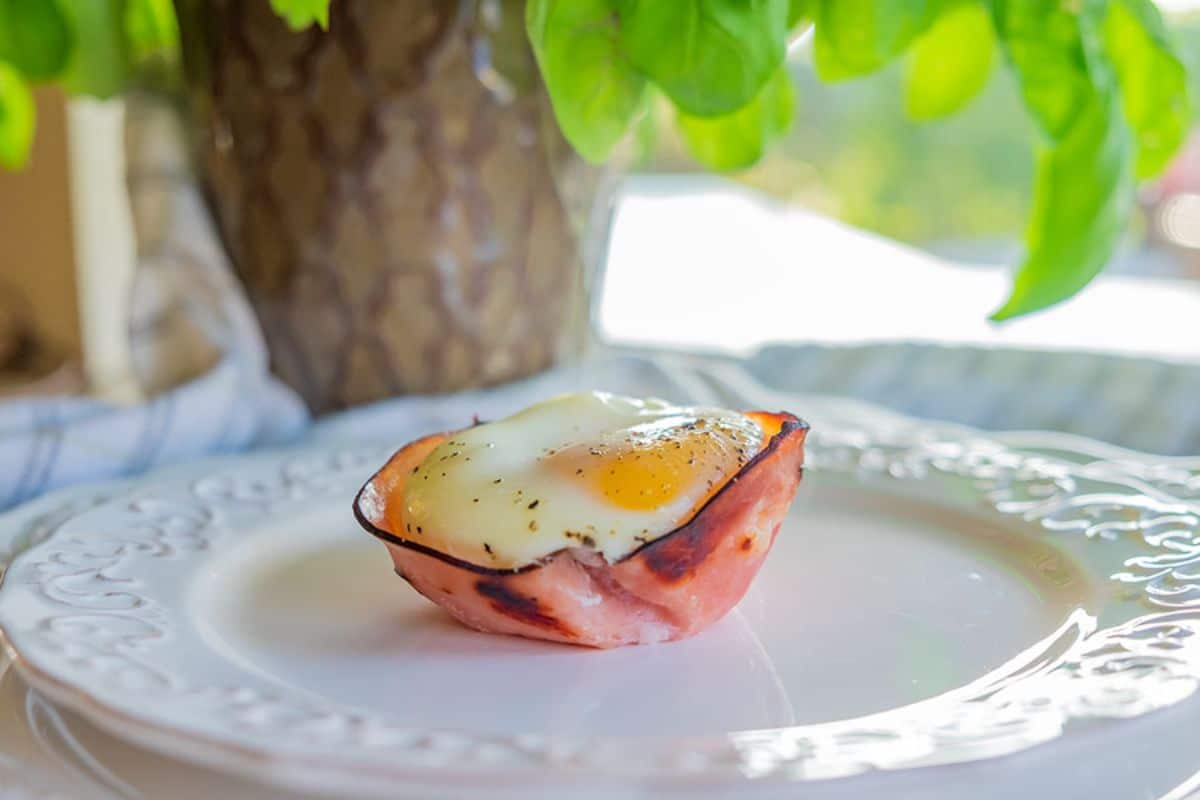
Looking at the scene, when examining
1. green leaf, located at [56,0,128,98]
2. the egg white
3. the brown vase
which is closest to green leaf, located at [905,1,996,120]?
the brown vase

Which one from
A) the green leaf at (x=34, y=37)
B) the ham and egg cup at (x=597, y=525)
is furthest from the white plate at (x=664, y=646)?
the green leaf at (x=34, y=37)

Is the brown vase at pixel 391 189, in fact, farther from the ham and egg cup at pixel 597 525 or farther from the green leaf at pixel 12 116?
the ham and egg cup at pixel 597 525

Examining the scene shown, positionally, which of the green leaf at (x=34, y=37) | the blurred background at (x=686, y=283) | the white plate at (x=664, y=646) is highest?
the green leaf at (x=34, y=37)

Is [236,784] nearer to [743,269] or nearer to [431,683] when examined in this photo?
[431,683]

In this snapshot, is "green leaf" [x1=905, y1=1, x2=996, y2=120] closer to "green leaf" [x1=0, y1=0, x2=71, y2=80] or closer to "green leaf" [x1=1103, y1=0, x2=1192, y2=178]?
"green leaf" [x1=1103, y1=0, x2=1192, y2=178]

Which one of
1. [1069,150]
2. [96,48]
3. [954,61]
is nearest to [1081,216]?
[1069,150]

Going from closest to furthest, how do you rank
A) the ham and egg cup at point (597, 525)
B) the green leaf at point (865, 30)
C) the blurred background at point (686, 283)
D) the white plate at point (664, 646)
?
the white plate at point (664, 646)
the ham and egg cup at point (597, 525)
the green leaf at point (865, 30)
the blurred background at point (686, 283)
